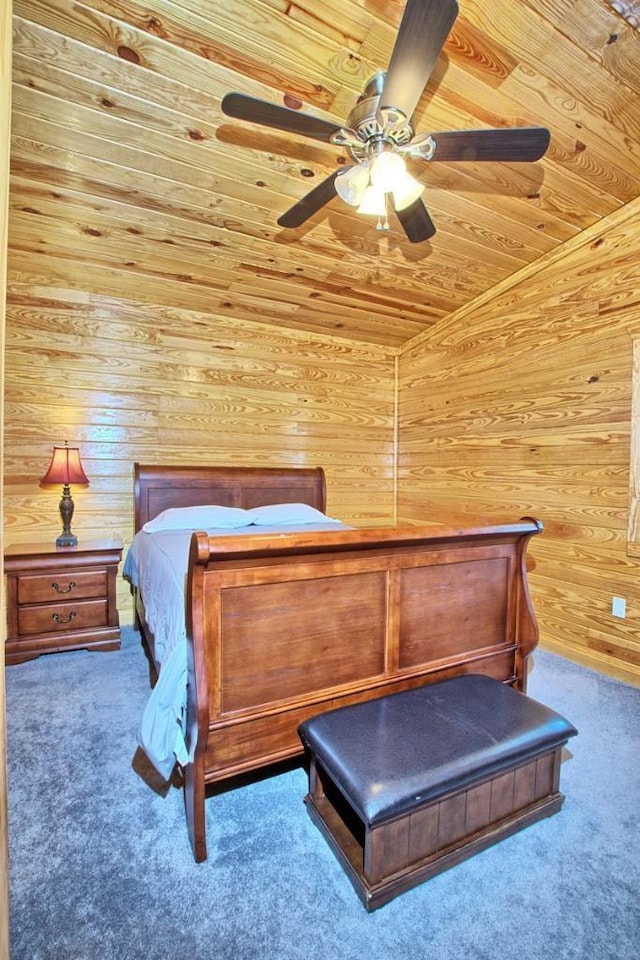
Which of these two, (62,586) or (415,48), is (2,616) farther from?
(62,586)

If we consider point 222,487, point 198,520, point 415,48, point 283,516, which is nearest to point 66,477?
point 198,520

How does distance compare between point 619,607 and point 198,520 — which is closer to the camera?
point 619,607

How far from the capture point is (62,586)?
285 centimetres

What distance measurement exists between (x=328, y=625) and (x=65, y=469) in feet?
7.46

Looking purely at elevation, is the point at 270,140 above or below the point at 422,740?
above

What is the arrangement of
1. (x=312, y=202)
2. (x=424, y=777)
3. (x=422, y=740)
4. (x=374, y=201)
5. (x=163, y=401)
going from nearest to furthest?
1. (x=424, y=777)
2. (x=422, y=740)
3. (x=374, y=201)
4. (x=312, y=202)
5. (x=163, y=401)

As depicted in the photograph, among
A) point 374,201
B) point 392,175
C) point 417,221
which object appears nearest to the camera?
point 392,175

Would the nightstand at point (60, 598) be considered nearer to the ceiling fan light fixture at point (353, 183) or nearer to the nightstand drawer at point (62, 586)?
the nightstand drawer at point (62, 586)

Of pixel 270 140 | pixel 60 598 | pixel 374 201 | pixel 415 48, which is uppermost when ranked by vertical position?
pixel 270 140

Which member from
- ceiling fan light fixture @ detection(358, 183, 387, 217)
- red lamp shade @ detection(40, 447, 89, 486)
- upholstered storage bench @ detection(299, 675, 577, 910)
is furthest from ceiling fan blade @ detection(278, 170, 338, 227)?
red lamp shade @ detection(40, 447, 89, 486)

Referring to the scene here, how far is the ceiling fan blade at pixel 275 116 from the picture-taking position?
4.60ft

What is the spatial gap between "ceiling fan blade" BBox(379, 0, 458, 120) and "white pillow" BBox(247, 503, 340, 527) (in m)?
2.44

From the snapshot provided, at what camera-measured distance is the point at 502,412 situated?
11.2 ft

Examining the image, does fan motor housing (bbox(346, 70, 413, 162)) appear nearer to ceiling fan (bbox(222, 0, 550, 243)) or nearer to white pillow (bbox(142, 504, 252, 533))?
ceiling fan (bbox(222, 0, 550, 243))
